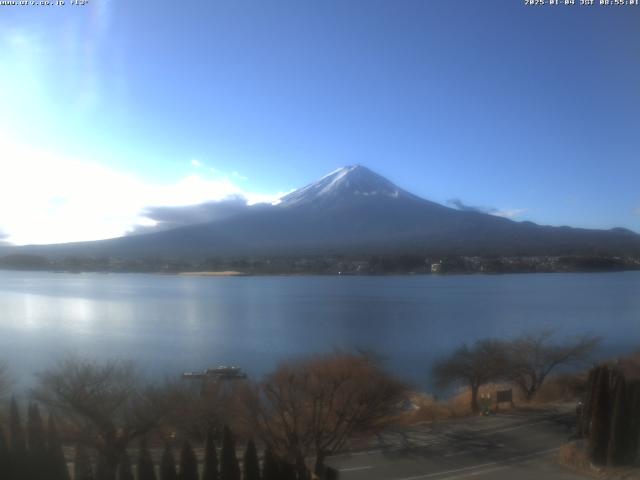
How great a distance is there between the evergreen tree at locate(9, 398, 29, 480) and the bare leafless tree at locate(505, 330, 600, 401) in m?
8.56

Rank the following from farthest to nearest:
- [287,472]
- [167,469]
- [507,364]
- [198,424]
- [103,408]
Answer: [507,364] < [198,424] < [103,408] < [287,472] < [167,469]

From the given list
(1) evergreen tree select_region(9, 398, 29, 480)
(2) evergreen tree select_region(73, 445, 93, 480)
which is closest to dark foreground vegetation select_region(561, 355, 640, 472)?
(2) evergreen tree select_region(73, 445, 93, 480)

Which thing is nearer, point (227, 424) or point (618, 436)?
point (227, 424)

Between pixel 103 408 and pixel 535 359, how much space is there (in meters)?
8.73

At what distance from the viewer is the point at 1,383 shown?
7715mm

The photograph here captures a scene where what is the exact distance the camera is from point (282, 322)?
1980 cm

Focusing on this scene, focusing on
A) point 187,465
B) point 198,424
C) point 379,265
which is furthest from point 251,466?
point 379,265

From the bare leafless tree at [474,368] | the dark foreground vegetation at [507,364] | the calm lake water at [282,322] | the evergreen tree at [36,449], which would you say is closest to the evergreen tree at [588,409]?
the dark foreground vegetation at [507,364]

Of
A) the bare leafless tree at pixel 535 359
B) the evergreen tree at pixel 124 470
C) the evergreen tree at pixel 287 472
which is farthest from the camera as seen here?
the bare leafless tree at pixel 535 359

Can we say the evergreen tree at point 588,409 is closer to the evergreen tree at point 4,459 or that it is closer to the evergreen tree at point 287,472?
the evergreen tree at point 287,472

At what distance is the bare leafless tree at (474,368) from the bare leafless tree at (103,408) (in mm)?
5549

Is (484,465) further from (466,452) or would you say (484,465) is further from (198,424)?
(198,424)

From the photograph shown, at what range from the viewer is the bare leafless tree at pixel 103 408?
5.61 meters

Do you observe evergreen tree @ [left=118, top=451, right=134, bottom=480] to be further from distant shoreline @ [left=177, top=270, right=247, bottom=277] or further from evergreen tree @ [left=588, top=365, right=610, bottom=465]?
distant shoreline @ [left=177, top=270, right=247, bottom=277]
